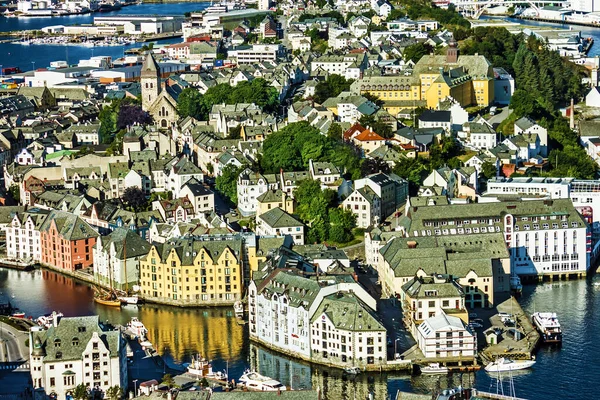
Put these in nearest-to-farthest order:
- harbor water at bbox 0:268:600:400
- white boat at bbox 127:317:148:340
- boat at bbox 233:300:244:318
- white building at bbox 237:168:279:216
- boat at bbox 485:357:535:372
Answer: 1. harbor water at bbox 0:268:600:400
2. boat at bbox 485:357:535:372
3. white boat at bbox 127:317:148:340
4. boat at bbox 233:300:244:318
5. white building at bbox 237:168:279:216

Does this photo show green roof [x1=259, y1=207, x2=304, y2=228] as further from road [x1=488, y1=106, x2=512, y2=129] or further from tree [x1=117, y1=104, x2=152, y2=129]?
tree [x1=117, y1=104, x2=152, y2=129]

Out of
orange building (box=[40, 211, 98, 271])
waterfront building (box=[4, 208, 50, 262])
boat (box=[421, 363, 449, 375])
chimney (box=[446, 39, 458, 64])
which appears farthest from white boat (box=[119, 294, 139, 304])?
chimney (box=[446, 39, 458, 64])

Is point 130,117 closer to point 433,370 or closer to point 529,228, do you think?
point 529,228

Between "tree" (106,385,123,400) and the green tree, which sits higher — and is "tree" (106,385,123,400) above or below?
below

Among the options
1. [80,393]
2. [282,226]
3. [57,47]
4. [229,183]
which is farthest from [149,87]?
[57,47]

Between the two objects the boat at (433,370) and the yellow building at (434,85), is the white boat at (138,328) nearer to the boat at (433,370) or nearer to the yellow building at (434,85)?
the boat at (433,370)

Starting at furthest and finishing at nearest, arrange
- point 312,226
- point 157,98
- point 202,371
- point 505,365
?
1. point 157,98
2. point 312,226
3. point 505,365
4. point 202,371
